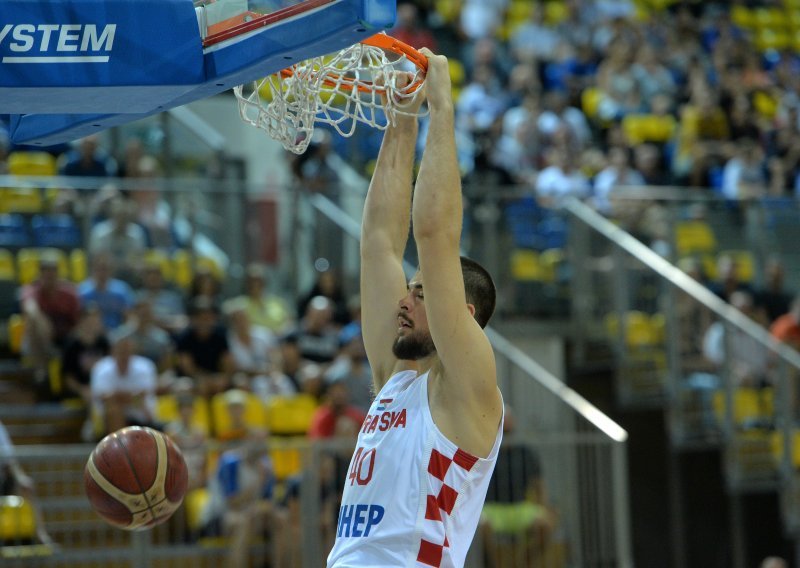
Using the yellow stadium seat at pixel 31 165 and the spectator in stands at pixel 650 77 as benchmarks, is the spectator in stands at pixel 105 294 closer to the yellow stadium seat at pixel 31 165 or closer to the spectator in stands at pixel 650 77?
the yellow stadium seat at pixel 31 165

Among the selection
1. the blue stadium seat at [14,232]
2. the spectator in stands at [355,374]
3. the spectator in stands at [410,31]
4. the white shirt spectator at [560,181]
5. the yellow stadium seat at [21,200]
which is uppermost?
the spectator in stands at [410,31]

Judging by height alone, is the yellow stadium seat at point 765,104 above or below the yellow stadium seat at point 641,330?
above

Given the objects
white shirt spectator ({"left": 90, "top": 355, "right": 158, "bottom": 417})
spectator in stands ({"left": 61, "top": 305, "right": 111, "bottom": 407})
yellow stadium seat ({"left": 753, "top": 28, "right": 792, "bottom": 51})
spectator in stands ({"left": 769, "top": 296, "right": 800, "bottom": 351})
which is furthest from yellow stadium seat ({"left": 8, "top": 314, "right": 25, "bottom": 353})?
yellow stadium seat ({"left": 753, "top": 28, "right": 792, "bottom": 51})

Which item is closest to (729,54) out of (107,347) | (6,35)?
(107,347)

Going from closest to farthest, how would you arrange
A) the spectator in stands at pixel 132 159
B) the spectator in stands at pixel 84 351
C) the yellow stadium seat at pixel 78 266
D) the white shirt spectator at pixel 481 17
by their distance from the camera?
→ the spectator in stands at pixel 84 351 < the yellow stadium seat at pixel 78 266 < the spectator in stands at pixel 132 159 < the white shirt spectator at pixel 481 17

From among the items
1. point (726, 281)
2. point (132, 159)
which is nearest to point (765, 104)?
point (726, 281)

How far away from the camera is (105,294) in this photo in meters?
12.2

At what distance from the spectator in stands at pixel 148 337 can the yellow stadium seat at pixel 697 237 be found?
5595 millimetres

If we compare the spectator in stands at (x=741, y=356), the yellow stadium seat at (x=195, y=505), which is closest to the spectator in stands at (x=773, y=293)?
the spectator in stands at (x=741, y=356)

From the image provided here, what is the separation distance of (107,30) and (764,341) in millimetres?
9343

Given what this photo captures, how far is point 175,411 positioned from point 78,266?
6.23ft

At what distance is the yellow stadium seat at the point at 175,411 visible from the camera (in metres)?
11.5

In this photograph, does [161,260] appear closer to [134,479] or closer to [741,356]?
[741,356]

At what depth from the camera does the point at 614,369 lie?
14352 mm
